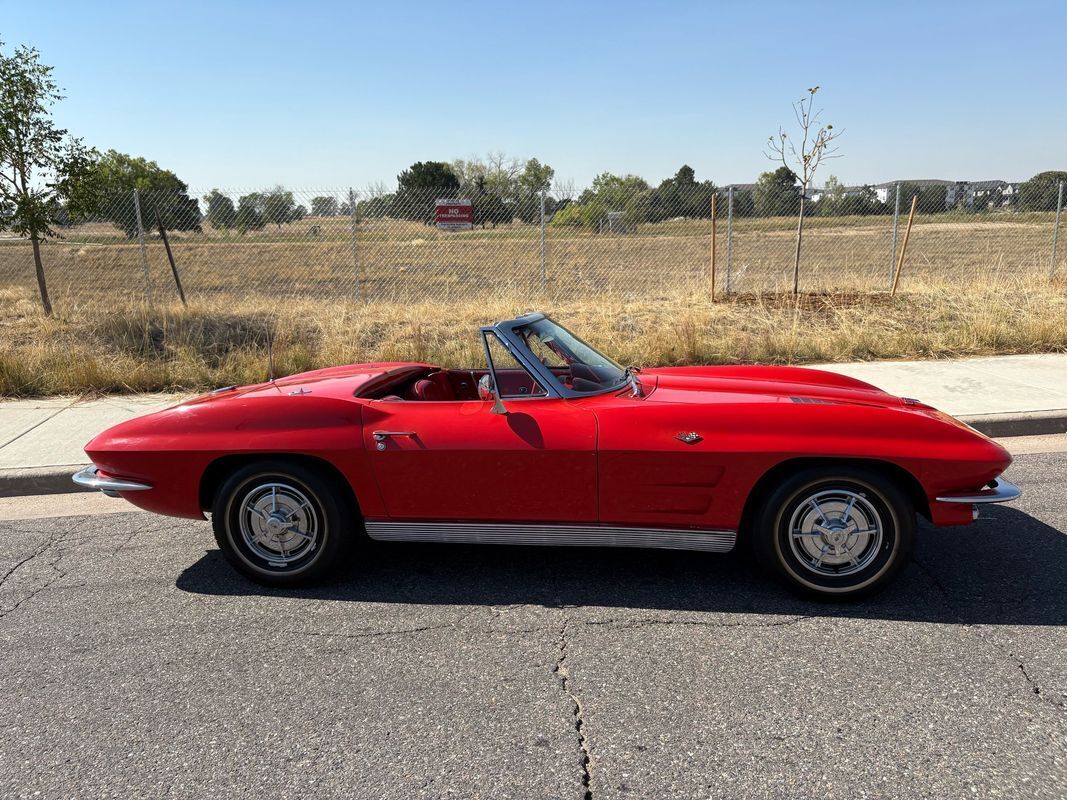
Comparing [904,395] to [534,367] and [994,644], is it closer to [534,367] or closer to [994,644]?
[994,644]

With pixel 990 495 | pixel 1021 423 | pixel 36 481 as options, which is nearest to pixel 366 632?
pixel 990 495

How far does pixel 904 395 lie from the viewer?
680cm

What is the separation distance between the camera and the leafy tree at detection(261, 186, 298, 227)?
1366 centimetres

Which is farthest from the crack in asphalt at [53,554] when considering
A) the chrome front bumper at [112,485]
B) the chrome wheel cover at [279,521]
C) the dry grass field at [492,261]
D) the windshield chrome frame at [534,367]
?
the dry grass field at [492,261]

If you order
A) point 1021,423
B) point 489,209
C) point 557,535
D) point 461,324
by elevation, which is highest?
point 489,209

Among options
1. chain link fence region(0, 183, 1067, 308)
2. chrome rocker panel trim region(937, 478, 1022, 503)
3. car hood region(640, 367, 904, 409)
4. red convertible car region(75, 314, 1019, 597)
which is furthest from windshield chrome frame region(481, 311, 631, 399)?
chain link fence region(0, 183, 1067, 308)

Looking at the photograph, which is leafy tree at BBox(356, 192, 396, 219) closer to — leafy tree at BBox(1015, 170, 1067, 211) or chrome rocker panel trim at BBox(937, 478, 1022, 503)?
chrome rocker panel trim at BBox(937, 478, 1022, 503)

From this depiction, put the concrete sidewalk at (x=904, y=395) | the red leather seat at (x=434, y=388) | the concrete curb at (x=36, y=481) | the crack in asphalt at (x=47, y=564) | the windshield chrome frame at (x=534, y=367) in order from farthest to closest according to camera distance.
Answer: the concrete sidewalk at (x=904, y=395)
the concrete curb at (x=36, y=481)
the red leather seat at (x=434, y=388)
the crack in asphalt at (x=47, y=564)
the windshield chrome frame at (x=534, y=367)

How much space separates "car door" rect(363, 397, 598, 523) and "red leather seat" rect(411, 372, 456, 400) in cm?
47

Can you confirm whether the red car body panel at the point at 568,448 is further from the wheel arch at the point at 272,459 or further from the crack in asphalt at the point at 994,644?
the crack in asphalt at the point at 994,644

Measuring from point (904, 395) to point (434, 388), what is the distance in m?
4.64

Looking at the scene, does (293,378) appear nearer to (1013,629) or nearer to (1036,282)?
(1013,629)

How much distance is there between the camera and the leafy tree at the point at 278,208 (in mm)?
13664

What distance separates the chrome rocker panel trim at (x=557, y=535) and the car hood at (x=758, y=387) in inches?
23.0
